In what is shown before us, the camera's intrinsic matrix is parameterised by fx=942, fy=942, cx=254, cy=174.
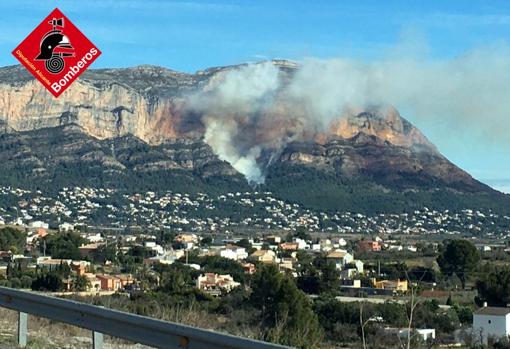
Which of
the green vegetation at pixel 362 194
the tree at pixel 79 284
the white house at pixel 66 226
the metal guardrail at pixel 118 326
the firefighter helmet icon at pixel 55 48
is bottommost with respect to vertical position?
the tree at pixel 79 284

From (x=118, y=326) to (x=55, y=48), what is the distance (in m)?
7.08

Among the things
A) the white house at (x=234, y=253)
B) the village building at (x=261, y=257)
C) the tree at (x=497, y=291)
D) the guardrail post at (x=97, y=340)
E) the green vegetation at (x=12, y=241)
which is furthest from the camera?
the white house at (x=234, y=253)

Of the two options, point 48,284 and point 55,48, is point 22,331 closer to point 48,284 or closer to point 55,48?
point 55,48

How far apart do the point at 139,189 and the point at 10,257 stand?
59.7 metres

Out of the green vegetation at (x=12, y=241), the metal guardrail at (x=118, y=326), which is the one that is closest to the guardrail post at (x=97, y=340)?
the metal guardrail at (x=118, y=326)

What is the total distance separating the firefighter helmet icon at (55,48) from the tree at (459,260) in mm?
43521

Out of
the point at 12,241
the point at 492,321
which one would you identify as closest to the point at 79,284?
the point at 492,321

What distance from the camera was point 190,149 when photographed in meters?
121

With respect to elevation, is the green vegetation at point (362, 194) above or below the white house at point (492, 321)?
above

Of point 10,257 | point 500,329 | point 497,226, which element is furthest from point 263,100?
point 500,329

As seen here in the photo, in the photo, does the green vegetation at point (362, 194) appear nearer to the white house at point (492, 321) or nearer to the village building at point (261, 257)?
the village building at point (261, 257)

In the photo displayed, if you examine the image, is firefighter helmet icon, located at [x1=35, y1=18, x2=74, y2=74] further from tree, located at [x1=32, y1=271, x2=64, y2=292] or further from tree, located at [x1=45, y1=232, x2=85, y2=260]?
tree, located at [x1=45, y1=232, x2=85, y2=260]

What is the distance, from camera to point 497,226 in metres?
118

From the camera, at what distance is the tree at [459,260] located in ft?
178
